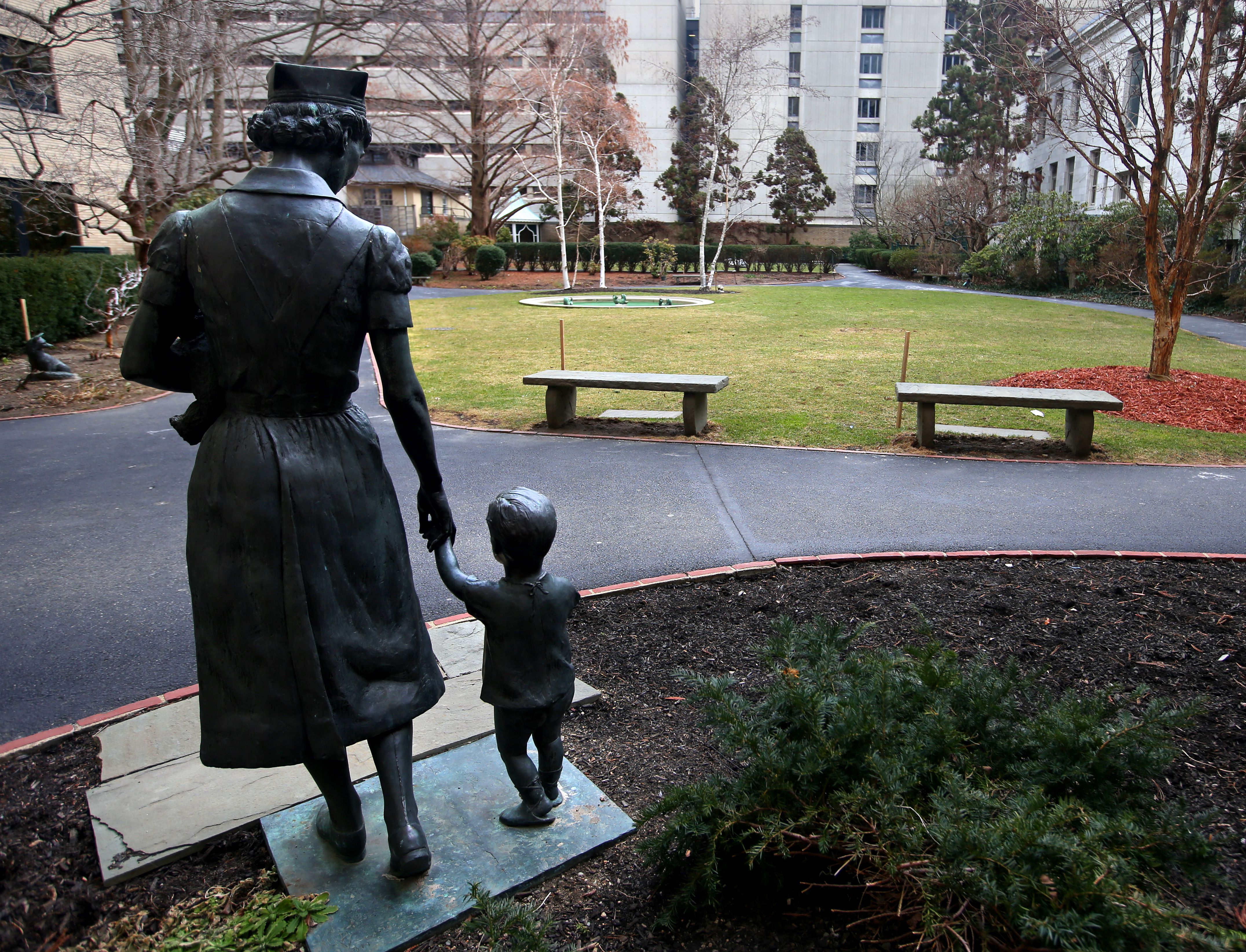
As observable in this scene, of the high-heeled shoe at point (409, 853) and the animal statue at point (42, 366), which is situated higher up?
the animal statue at point (42, 366)

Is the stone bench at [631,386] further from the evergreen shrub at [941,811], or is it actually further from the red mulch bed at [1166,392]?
the evergreen shrub at [941,811]

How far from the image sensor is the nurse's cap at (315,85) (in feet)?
7.32

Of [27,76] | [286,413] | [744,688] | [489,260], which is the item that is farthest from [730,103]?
[286,413]

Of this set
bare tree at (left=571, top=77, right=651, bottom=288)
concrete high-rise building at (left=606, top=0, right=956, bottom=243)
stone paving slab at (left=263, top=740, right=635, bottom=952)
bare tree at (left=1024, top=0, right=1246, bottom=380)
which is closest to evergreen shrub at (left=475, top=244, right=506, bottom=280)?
bare tree at (left=571, top=77, right=651, bottom=288)

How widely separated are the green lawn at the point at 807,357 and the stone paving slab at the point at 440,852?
652 cm

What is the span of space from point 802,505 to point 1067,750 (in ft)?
14.6

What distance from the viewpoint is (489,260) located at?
34.6 metres

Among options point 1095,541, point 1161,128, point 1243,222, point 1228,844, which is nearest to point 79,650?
point 1228,844

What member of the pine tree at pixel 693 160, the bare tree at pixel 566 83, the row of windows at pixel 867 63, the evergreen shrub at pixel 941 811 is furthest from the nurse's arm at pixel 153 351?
the row of windows at pixel 867 63

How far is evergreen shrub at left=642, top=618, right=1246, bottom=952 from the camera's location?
200cm

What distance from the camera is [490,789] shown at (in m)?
3.12

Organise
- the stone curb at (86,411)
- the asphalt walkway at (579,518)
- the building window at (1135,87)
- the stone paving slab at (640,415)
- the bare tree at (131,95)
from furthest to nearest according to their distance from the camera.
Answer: the bare tree at (131,95), the building window at (1135,87), the stone curb at (86,411), the stone paving slab at (640,415), the asphalt walkway at (579,518)

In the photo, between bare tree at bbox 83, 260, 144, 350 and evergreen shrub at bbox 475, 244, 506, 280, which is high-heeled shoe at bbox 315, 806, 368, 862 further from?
evergreen shrub at bbox 475, 244, 506, 280

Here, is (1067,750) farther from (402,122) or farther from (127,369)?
(402,122)
